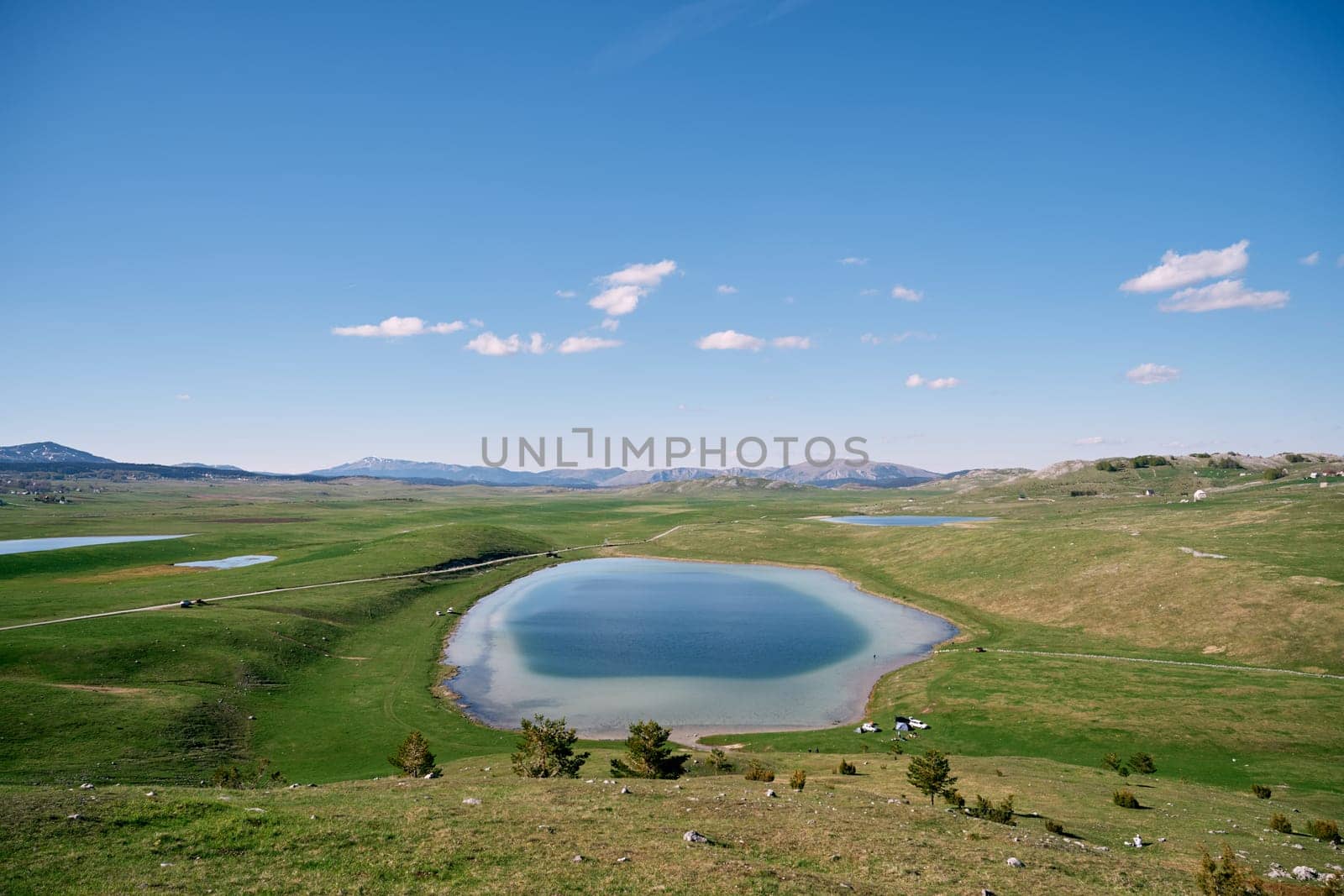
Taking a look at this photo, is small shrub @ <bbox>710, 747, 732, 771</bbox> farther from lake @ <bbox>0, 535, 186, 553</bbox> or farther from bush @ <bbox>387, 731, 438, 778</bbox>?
lake @ <bbox>0, 535, 186, 553</bbox>

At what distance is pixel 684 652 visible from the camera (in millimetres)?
90688

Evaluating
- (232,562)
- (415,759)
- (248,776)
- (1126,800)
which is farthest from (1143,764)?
(232,562)

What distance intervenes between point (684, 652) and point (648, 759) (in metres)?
49.6

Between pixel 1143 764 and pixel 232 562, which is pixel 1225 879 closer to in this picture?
pixel 1143 764

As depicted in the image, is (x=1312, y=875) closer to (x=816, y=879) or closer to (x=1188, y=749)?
(x=816, y=879)

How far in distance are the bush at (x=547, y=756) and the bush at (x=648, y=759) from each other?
3.18m

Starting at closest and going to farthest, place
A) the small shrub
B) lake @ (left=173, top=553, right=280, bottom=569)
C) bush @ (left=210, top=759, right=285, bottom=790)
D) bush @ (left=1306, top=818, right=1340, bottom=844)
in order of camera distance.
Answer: bush @ (left=1306, top=818, right=1340, bottom=844), bush @ (left=210, top=759, right=285, bottom=790), the small shrub, lake @ (left=173, top=553, right=280, bottom=569)

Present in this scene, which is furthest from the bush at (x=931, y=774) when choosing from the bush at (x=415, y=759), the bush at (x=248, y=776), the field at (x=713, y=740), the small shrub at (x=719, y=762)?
the bush at (x=248, y=776)

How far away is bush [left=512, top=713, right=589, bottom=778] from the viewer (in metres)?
41.2

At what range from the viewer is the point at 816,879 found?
2173 cm

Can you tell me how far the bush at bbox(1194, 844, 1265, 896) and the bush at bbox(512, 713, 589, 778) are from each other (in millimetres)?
32648

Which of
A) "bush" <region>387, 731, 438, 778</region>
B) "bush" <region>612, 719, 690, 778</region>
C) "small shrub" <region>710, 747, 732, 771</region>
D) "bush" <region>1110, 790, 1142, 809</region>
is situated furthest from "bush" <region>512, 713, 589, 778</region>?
"bush" <region>1110, 790, 1142, 809</region>

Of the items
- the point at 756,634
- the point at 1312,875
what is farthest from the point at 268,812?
the point at 756,634

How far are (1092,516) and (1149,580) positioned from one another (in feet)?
294
